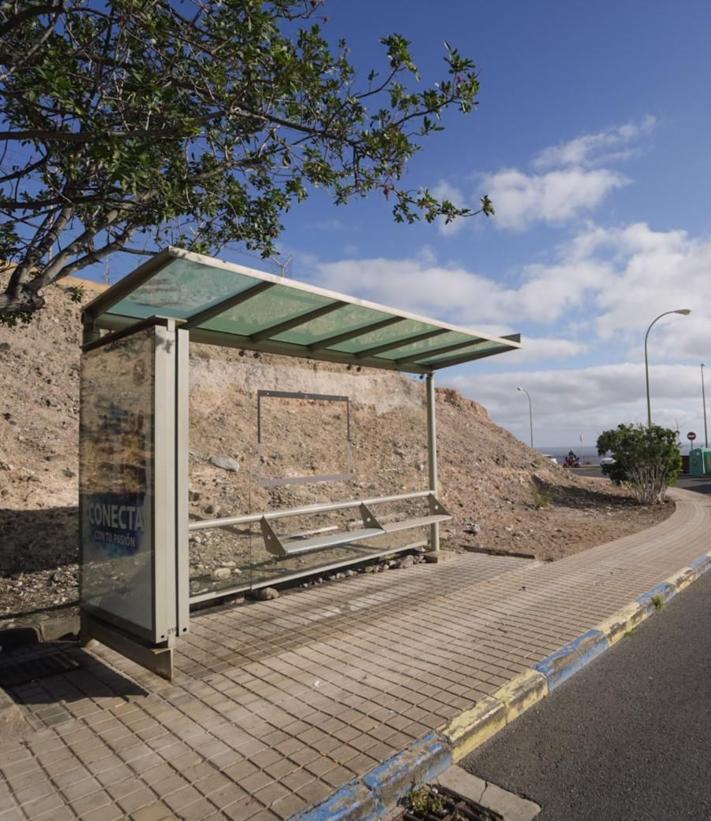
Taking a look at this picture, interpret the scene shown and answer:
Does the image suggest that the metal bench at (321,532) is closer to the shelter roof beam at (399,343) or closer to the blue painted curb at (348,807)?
→ the shelter roof beam at (399,343)

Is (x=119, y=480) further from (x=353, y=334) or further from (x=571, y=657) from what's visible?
(x=571, y=657)

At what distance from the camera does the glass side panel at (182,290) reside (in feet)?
13.4

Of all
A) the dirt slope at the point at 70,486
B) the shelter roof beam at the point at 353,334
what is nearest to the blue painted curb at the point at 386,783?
the shelter roof beam at the point at 353,334

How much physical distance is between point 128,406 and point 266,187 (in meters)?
3.35

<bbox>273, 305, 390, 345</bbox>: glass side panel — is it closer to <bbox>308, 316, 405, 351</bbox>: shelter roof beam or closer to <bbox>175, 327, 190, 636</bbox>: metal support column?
<bbox>308, 316, 405, 351</bbox>: shelter roof beam

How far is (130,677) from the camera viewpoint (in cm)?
391

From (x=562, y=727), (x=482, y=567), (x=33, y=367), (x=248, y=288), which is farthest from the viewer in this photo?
(x=33, y=367)

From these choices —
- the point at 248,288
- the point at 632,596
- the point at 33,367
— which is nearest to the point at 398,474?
the point at 632,596

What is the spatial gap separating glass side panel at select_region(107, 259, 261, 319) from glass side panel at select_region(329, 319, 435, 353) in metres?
1.94

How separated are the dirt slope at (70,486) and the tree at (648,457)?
70 centimetres

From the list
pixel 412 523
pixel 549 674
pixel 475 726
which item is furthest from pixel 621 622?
pixel 412 523

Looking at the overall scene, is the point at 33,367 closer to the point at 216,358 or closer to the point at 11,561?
the point at 11,561

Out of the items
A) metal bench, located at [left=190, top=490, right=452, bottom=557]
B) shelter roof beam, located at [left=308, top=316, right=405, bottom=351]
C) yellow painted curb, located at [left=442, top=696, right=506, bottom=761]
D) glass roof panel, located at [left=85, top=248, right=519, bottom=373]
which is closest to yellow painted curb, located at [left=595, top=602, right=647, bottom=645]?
yellow painted curb, located at [left=442, top=696, right=506, bottom=761]

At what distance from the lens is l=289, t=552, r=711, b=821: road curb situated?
254 centimetres
